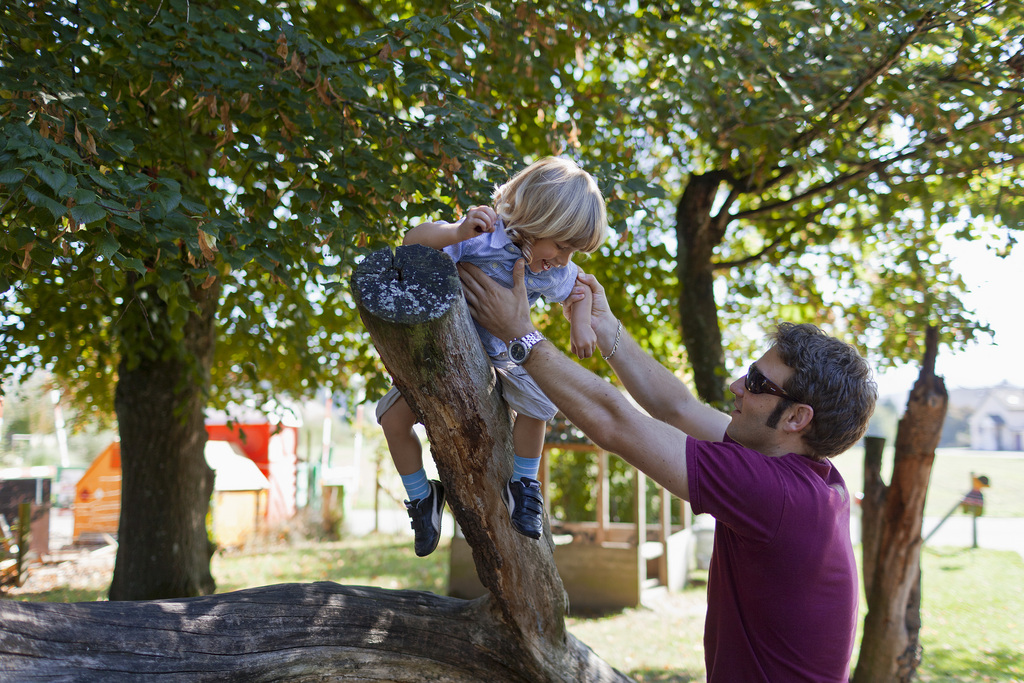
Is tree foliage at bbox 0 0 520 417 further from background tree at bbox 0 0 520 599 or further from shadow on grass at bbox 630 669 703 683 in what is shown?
shadow on grass at bbox 630 669 703 683

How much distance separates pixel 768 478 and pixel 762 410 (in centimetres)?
37

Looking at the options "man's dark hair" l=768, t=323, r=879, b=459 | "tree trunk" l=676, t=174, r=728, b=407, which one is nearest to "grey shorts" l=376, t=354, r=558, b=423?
"man's dark hair" l=768, t=323, r=879, b=459

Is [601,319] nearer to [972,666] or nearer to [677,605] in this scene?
[972,666]

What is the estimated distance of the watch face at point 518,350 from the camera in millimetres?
1995

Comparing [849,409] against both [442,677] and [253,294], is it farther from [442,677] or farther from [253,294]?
[253,294]

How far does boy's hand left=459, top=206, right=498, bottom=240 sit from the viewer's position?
6.88 feet

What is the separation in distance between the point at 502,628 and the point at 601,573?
22.7ft

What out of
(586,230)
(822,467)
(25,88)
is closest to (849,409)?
(822,467)

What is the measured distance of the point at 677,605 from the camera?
29.8ft

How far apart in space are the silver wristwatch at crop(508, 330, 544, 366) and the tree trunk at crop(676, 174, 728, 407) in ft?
15.4

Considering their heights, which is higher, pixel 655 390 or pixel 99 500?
pixel 655 390

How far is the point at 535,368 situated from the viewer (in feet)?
6.53

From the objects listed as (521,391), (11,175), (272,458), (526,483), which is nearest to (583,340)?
(521,391)

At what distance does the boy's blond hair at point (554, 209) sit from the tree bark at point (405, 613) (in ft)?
1.31
